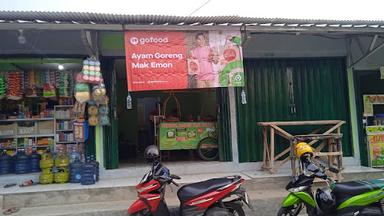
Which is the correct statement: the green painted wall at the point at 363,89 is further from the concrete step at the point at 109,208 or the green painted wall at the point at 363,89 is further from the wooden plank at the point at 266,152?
the concrete step at the point at 109,208

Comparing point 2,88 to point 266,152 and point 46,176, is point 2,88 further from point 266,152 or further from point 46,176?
point 266,152

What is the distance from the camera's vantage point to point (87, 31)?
5.47m

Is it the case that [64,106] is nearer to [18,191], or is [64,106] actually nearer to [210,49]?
[18,191]

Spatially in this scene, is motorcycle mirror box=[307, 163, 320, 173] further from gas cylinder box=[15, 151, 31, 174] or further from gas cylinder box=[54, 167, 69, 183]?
gas cylinder box=[15, 151, 31, 174]

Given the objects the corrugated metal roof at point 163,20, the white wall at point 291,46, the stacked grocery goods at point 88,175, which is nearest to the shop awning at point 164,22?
the corrugated metal roof at point 163,20

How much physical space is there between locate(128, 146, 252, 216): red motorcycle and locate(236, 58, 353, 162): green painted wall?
9.77 ft

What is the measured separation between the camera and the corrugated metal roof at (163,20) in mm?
4902

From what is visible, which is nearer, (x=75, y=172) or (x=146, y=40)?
(x=146, y=40)

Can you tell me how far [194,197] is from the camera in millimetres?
4324

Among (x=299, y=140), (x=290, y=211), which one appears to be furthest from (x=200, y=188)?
(x=299, y=140)

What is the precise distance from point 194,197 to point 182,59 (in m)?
2.43

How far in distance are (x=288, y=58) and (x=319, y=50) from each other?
0.73m

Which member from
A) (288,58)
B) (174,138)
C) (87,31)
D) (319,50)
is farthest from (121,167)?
(319,50)

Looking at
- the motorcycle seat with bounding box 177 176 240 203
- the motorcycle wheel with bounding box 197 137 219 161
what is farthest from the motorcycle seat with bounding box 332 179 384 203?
the motorcycle wheel with bounding box 197 137 219 161
